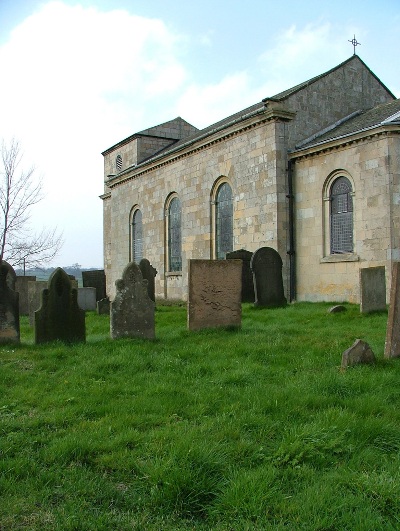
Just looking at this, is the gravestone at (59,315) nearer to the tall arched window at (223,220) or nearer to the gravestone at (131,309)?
the gravestone at (131,309)

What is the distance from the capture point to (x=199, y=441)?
411 centimetres

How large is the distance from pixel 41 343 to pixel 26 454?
453 centimetres

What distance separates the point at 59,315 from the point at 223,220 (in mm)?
12875

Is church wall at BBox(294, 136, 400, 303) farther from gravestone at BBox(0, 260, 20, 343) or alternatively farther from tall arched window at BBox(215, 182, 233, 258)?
gravestone at BBox(0, 260, 20, 343)

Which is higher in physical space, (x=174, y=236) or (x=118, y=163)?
(x=118, y=163)

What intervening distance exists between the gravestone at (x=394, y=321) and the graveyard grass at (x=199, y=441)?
19cm

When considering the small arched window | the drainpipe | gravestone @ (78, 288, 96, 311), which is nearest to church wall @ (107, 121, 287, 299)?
the drainpipe

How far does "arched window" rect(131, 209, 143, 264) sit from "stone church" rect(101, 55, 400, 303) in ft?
9.07

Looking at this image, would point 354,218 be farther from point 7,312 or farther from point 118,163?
point 118,163

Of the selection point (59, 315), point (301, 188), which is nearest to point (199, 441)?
point (59, 315)

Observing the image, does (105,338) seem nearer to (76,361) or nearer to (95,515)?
(76,361)

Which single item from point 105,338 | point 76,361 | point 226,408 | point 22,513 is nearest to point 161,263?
point 105,338

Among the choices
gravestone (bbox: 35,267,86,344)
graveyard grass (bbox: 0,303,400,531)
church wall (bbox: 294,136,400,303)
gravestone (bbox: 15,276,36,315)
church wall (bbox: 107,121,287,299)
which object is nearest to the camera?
graveyard grass (bbox: 0,303,400,531)

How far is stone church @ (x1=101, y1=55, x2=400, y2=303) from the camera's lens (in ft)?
50.7
